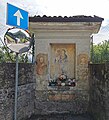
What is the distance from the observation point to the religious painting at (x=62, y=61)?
6.44 m

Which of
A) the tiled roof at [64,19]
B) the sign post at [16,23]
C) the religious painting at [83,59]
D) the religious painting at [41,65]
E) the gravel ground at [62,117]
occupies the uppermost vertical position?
the tiled roof at [64,19]

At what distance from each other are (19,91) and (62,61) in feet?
6.44

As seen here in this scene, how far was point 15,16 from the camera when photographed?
4023 mm

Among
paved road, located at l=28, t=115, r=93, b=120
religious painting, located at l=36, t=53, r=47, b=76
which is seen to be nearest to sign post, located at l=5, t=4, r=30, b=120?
religious painting, located at l=36, t=53, r=47, b=76

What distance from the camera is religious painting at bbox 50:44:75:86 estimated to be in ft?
21.1

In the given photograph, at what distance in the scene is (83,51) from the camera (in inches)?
237

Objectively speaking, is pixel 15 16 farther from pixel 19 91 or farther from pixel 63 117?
pixel 63 117

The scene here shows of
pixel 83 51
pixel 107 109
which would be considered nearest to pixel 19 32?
pixel 83 51

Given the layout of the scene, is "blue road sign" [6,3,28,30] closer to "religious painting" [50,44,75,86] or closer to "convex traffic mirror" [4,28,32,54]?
"convex traffic mirror" [4,28,32,54]

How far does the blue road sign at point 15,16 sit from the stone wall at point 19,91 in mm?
874

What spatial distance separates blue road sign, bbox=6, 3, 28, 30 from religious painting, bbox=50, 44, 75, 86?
2.25 m

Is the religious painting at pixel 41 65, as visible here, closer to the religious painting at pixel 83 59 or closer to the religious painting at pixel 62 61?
the religious painting at pixel 62 61

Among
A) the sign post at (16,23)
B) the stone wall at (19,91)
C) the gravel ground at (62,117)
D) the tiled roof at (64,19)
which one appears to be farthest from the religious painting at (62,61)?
the sign post at (16,23)

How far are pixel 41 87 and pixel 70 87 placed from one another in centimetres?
80
